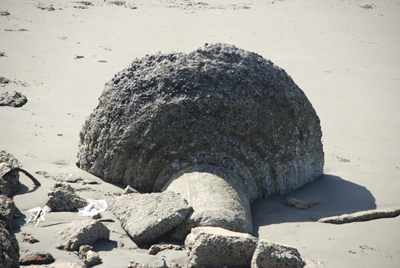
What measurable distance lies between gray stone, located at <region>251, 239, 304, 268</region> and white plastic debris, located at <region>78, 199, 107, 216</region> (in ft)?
4.82

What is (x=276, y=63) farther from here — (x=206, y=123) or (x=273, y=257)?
(x=273, y=257)

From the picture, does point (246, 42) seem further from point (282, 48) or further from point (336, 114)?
point (336, 114)

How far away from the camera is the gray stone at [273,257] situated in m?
2.39

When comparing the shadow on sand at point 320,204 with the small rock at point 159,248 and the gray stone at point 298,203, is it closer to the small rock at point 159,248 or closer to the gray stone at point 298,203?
the gray stone at point 298,203

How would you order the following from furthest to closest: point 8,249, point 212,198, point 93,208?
1. point 93,208
2. point 212,198
3. point 8,249

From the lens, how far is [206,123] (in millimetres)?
3562

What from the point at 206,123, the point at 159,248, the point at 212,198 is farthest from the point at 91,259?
the point at 206,123

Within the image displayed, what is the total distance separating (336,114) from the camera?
6016 mm

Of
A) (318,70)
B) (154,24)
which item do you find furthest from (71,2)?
(318,70)

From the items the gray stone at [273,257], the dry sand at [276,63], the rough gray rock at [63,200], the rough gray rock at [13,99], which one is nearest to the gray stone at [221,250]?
the gray stone at [273,257]

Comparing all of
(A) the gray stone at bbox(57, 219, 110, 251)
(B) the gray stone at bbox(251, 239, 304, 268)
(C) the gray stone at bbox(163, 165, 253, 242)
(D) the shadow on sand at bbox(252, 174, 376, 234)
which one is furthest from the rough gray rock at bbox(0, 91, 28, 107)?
(B) the gray stone at bbox(251, 239, 304, 268)

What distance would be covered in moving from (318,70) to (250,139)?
16.4ft

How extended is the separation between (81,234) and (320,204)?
2202 mm

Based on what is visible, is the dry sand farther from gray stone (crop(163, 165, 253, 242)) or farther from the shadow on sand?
gray stone (crop(163, 165, 253, 242))
